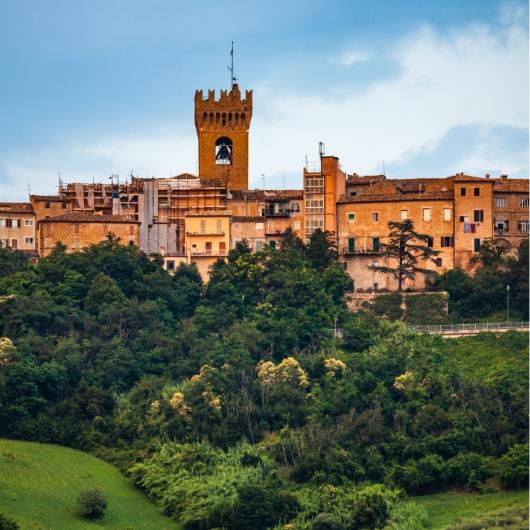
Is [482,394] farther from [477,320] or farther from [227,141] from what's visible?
[227,141]

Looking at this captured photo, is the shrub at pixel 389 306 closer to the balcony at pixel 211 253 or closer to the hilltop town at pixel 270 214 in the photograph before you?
the hilltop town at pixel 270 214

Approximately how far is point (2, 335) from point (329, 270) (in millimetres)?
16621

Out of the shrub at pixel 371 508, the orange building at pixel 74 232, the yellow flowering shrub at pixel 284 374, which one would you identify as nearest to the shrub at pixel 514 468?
the shrub at pixel 371 508

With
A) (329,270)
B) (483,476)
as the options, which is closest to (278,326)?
(329,270)

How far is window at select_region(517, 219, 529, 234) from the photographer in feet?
319

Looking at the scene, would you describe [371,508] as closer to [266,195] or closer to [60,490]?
[60,490]

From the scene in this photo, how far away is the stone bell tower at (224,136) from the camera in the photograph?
104062 millimetres

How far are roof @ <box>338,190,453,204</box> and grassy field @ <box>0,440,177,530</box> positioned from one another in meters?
25.5

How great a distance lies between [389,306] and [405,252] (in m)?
3.19

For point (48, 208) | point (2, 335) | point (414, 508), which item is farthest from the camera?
point (48, 208)

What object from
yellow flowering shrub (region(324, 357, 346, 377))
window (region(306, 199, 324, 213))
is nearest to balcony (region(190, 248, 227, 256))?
window (region(306, 199, 324, 213))

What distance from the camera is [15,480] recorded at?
245 feet

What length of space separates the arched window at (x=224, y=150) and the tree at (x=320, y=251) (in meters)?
10.1

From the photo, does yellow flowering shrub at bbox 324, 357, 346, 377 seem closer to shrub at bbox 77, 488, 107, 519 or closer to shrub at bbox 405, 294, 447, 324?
shrub at bbox 405, 294, 447, 324
